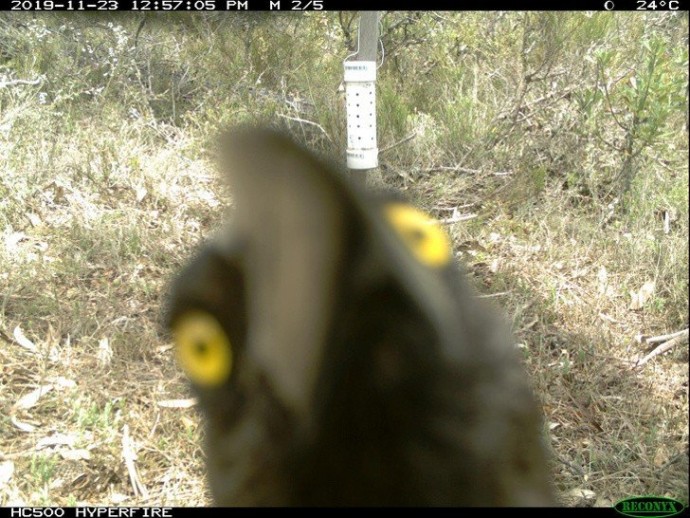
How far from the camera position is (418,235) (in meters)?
0.26

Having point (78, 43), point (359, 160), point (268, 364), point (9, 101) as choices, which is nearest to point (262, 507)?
point (268, 364)

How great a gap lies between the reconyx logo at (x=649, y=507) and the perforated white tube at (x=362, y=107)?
41 cm

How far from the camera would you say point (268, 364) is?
0.87 ft

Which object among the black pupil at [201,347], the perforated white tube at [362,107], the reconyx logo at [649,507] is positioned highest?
the perforated white tube at [362,107]

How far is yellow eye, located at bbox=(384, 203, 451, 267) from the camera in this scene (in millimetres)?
250

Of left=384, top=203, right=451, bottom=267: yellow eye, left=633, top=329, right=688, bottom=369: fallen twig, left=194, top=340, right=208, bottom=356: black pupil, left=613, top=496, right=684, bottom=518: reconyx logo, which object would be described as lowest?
left=613, top=496, right=684, bottom=518: reconyx logo

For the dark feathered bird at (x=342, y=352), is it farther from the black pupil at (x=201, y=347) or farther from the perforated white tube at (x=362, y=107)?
the perforated white tube at (x=362, y=107)

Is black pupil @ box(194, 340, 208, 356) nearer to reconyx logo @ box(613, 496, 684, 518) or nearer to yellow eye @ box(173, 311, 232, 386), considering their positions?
yellow eye @ box(173, 311, 232, 386)

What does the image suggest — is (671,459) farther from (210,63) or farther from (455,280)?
(210,63)

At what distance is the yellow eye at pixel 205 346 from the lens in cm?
28

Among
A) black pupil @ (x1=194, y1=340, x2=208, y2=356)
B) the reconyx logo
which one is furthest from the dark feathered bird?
the reconyx logo

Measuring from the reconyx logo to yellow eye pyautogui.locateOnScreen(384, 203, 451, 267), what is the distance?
40 centimetres

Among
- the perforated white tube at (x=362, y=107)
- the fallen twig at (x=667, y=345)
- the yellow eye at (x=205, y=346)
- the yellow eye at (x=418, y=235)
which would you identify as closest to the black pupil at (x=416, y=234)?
the yellow eye at (x=418, y=235)

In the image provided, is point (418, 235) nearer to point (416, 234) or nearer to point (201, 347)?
point (416, 234)
